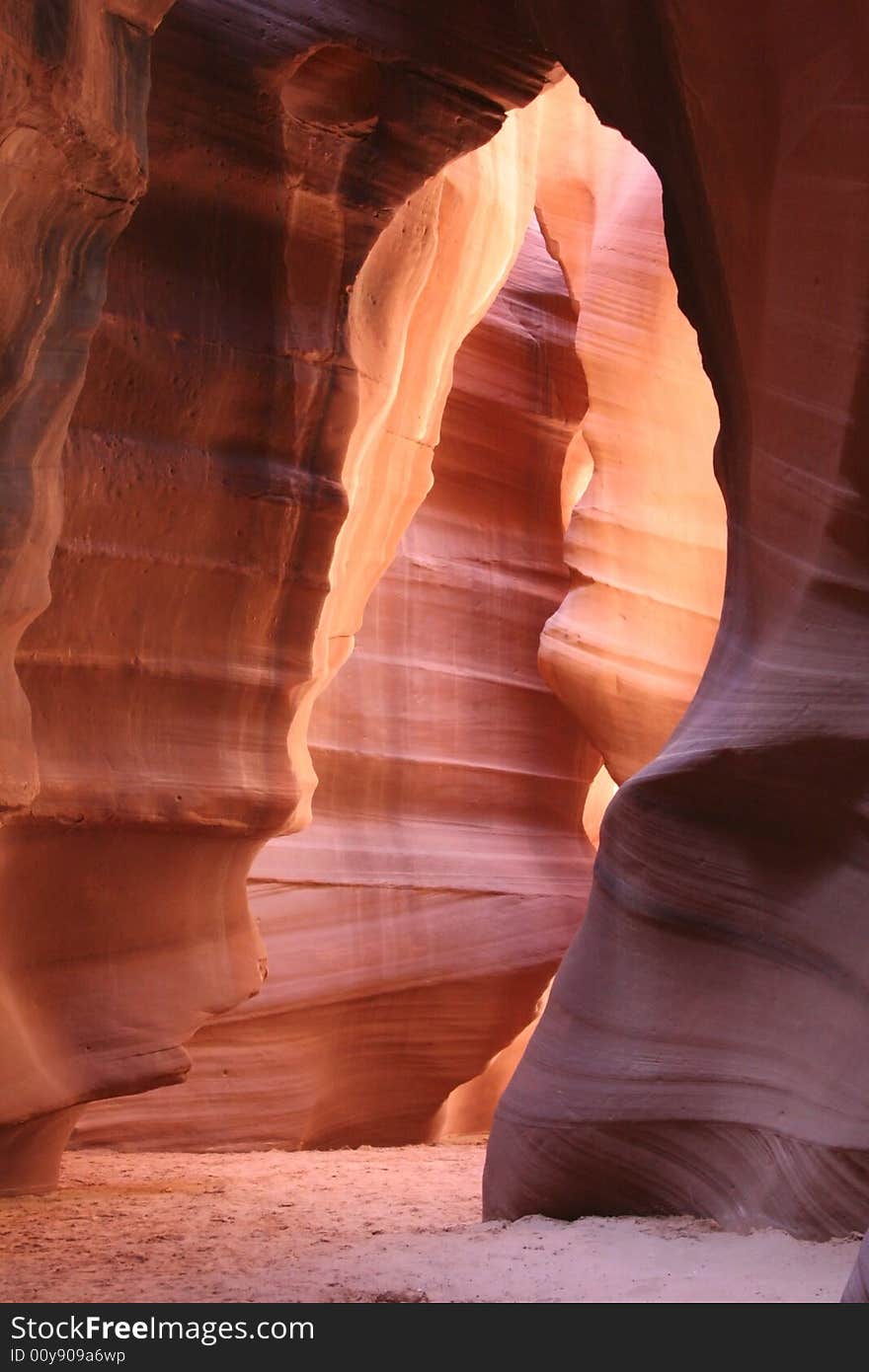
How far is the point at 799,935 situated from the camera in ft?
11.7

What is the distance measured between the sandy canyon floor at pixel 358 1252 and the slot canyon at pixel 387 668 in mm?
24

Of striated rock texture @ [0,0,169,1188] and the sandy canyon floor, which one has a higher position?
striated rock texture @ [0,0,169,1188]

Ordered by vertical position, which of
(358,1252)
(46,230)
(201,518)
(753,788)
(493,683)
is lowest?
(358,1252)

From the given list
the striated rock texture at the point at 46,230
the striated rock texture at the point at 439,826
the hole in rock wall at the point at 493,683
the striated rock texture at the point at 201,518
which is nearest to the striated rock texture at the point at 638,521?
the hole in rock wall at the point at 493,683

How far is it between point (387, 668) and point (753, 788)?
427cm

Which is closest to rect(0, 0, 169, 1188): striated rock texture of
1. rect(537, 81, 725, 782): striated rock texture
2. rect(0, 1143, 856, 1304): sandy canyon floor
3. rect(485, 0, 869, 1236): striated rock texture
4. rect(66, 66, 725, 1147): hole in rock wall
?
rect(0, 1143, 856, 1304): sandy canyon floor

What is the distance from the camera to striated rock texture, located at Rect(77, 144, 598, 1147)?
690 centimetres

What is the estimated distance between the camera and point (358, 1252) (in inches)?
132

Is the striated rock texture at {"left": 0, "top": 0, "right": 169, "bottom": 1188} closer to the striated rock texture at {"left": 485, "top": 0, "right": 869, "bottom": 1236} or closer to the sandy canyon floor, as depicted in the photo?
the sandy canyon floor

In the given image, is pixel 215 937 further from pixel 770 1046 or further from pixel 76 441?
pixel 770 1046

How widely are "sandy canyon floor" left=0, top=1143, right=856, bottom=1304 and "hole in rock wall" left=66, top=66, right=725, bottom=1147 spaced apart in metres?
2.07

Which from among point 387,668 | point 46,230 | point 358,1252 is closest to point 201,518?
point 46,230

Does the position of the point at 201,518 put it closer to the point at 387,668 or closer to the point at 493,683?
the point at 387,668
